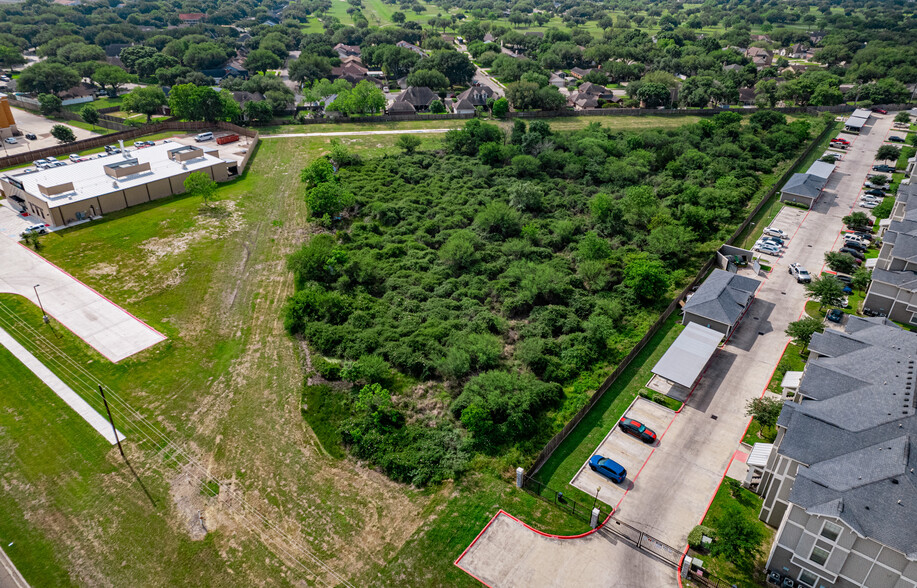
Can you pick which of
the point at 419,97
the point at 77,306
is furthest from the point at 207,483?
the point at 419,97

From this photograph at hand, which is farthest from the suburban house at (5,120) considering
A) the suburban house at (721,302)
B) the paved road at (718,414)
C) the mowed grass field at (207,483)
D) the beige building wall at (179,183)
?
the paved road at (718,414)

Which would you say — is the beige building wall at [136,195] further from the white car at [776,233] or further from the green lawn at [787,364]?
the white car at [776,233]

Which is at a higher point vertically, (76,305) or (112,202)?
(112,202)

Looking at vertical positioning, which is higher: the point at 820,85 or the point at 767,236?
the point at 820,85

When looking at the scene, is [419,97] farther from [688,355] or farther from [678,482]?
[678,482]

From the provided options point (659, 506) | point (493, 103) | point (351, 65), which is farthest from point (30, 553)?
point (351, 65)

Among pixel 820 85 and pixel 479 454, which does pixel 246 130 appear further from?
pixel 820 85

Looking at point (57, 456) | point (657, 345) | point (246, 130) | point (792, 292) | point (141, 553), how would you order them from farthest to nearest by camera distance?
1. point (246, 130)
2. point (792, 292)
3. point (657, 345)
4. point (57, 456)
5. point (141, 553)
